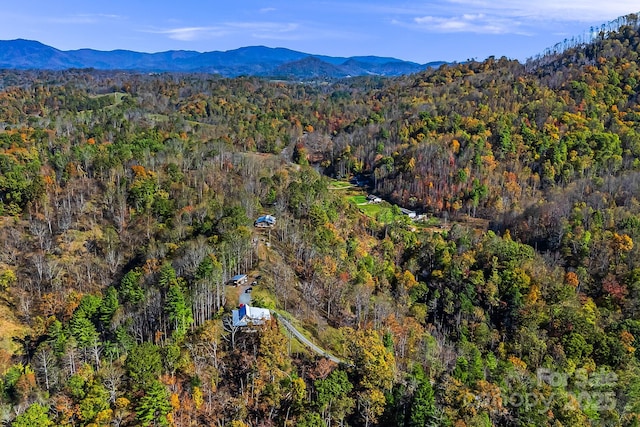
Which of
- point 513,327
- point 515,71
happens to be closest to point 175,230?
point 513,327

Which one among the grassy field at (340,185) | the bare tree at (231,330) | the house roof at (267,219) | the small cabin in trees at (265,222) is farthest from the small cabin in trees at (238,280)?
the grassy field at (340,185)

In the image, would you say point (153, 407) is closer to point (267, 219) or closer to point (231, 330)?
point (231, 330)

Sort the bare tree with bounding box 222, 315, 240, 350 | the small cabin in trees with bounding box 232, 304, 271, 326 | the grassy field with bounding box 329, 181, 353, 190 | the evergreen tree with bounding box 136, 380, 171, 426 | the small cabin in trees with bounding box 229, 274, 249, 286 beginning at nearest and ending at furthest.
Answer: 1. the evergreen tree with bounding box 136, 380, 171, 426
2. the bare tree with bounding box 222, 315, 240, 350
3. the small cabin in trees with bounding box 232, 304, 271, 326
4. the small cabin in trees with bounding box 229, 274, 249, 286
5. the grassy field with bounding box 329, 181, 353, 190

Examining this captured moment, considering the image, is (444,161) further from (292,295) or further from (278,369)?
(278,369)

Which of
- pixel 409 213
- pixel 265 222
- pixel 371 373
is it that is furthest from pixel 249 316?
pixel 409 213

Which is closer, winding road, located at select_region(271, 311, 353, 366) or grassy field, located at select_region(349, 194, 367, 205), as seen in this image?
winding road, located at select_region(271, 311, 353, 366)

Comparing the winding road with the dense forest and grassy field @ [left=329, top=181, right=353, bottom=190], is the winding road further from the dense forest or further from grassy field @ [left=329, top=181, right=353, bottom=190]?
grassy field @ [left=329, top=181, right=353, bottom=190]

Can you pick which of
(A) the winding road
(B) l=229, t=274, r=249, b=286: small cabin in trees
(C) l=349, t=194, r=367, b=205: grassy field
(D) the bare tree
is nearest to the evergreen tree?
(D) the bare tree
